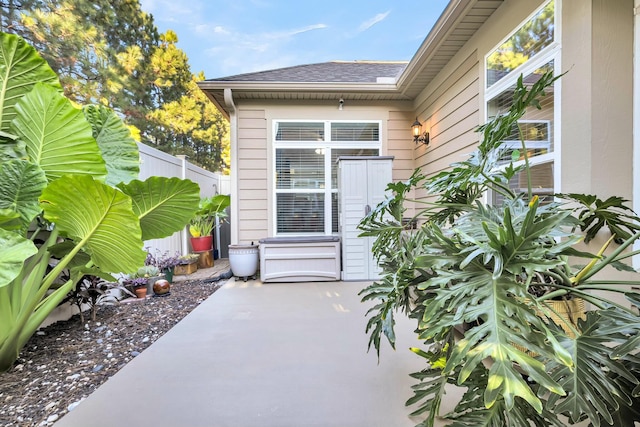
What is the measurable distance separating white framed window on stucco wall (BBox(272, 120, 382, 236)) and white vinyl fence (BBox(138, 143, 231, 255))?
1.85m

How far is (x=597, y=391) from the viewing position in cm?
86

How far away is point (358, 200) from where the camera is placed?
4102 mm

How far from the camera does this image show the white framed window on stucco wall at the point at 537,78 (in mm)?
1951

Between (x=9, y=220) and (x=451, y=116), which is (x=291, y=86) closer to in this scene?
(x=451, y=116)

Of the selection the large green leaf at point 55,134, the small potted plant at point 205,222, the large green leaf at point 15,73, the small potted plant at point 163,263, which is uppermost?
the large green leaf at point 15,73

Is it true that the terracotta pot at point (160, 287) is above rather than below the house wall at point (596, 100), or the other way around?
below

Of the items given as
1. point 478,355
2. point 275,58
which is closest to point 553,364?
point 478,355

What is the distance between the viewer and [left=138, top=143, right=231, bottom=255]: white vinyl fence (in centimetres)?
399

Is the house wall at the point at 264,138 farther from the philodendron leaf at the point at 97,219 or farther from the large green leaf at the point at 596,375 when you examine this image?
the large green leaf at the point at 596,375

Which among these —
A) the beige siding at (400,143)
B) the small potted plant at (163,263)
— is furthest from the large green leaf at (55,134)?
the beige siding at (400,143)

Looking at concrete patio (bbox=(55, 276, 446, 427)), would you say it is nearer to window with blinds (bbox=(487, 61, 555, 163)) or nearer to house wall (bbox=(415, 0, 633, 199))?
house wall (bbox=(415, 0, 633, 199))

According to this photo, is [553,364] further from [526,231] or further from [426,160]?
[426,160]

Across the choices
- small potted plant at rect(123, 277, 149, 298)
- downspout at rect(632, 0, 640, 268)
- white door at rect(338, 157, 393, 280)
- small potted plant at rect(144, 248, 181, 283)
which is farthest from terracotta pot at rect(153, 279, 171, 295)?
downspout at rect(632, 0, 640, 268)

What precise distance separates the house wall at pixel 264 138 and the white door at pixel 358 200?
26.7 inches
